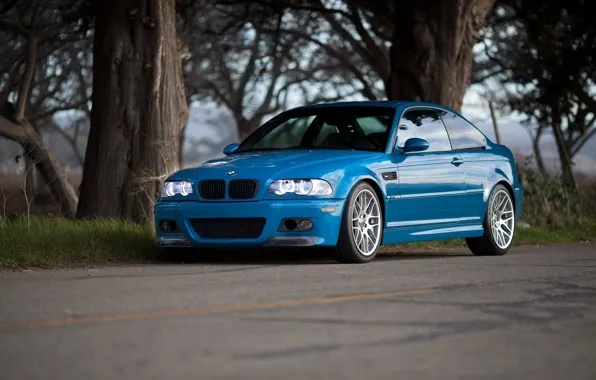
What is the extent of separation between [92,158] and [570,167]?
11327 mm

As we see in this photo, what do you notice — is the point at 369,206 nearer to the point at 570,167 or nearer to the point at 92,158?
the point at 92,158

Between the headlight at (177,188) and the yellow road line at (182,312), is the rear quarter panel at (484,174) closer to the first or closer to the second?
the headlight at (177,188)

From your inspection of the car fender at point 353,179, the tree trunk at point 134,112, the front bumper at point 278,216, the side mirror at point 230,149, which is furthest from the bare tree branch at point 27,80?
the car fender at point 353,179

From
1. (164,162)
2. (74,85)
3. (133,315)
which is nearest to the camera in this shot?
(133,315)

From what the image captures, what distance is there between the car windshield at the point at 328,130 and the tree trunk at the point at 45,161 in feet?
25.9

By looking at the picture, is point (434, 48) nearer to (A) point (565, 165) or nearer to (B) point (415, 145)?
(A) point (565, 165)

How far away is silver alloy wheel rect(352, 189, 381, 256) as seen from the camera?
11.2m

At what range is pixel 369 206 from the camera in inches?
449

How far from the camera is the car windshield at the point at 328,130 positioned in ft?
39.7

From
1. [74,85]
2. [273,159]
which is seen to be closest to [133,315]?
[273,159]

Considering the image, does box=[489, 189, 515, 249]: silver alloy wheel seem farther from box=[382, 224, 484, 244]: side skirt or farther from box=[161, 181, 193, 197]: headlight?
box=[161, 181, 193, 197]: headlight

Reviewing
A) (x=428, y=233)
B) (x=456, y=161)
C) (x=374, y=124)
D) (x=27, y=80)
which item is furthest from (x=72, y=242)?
(x=27, y=80)

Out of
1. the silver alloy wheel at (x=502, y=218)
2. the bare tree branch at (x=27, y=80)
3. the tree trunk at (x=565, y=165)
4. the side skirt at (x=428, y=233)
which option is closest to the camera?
the side skirt at (x=428, y=233)

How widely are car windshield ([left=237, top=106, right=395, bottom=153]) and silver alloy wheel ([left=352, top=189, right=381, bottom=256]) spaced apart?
2.23ft
